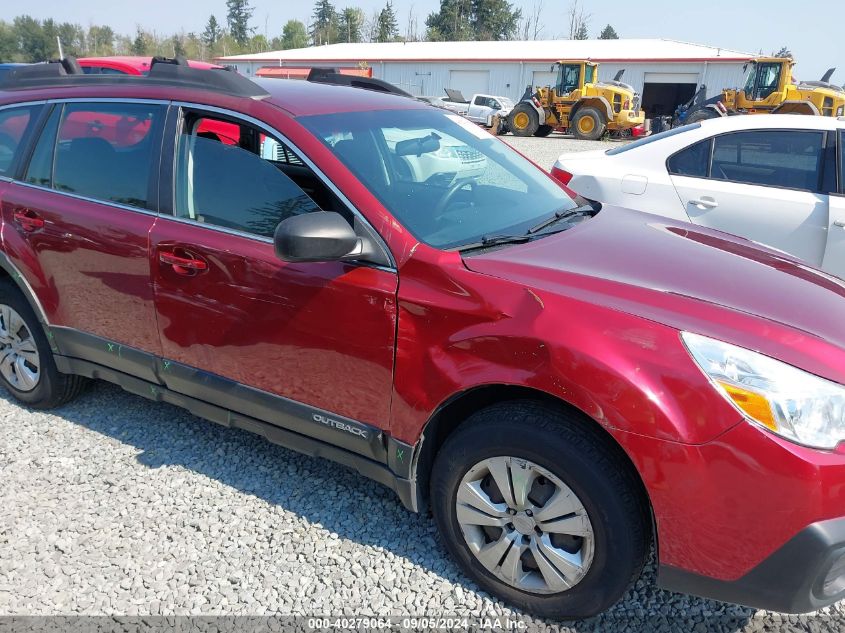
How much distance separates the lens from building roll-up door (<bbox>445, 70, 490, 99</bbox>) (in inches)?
1563

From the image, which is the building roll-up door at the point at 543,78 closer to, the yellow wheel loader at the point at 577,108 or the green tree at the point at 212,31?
the yellow wheel loader at the point at 577,108

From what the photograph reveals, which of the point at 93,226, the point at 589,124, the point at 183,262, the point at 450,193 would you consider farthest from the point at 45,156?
the point at 589,124

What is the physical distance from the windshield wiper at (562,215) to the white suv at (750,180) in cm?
194

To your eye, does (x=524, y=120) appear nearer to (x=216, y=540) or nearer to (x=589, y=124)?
(x=589, y=124)

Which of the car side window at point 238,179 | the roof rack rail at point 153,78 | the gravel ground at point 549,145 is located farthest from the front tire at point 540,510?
the gravel ground at point 549,145

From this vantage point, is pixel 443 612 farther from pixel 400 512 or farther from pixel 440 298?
pixel 440 298

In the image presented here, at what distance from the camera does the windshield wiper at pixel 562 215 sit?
9.08 ft

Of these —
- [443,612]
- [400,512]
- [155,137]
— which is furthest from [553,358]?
[155,137]

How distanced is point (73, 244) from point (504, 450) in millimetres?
2362

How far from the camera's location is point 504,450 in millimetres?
2182

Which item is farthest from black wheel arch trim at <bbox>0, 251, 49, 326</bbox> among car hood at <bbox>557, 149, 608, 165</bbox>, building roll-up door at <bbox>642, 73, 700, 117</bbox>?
building roll-up door at <bbox>642, 73, 700, 117</bbox>

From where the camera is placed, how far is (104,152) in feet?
10.5

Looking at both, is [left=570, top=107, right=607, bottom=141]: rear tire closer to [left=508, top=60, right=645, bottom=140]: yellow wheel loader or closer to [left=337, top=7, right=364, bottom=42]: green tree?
[left=508, top=60, right=645, bottom=140]: yellow wheel loader

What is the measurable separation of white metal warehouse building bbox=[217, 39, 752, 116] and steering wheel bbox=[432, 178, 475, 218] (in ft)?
118
